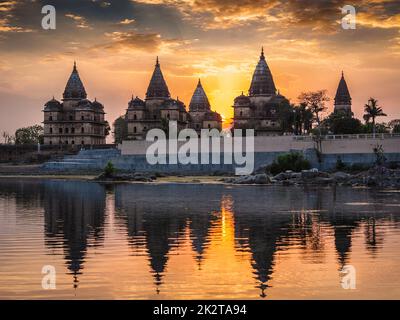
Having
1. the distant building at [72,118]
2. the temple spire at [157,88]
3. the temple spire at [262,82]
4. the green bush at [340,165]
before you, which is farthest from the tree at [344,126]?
the distant building at [72,118]

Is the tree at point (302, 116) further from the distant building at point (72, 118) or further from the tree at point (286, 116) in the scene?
the distant building at point (72, 118)

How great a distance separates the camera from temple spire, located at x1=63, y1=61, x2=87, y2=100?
126m

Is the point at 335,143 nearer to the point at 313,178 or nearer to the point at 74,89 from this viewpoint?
the point at 313,178

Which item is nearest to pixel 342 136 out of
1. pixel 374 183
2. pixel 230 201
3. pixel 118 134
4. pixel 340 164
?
pixel 340 164

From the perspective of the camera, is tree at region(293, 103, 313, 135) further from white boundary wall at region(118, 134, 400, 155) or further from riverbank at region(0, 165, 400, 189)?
riverbank at region(0, 165, 400, 189)

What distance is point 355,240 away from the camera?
Result: 79.3 feet

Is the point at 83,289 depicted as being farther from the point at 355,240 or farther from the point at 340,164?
the point at 340,164

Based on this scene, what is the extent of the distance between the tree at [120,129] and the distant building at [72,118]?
5337 mm

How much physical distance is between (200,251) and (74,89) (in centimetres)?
10787

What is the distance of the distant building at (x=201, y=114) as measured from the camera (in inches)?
5015

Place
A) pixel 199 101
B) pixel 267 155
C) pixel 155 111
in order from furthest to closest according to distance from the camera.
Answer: pixel 199 101 < pixel 155 111 < pixel 267 155

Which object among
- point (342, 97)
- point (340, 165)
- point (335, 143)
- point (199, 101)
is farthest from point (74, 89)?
point (340, 165)

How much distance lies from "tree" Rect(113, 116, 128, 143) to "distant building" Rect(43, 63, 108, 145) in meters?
5.34

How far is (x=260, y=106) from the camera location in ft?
381
